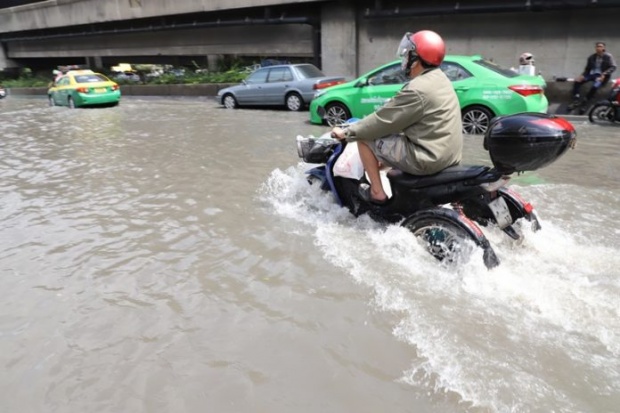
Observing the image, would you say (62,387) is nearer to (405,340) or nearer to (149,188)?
(405,340)

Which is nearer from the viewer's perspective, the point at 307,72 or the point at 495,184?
the point at 495,184

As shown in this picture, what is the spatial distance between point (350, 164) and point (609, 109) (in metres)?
8.90

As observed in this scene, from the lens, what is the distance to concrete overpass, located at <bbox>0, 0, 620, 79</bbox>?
1505 cm

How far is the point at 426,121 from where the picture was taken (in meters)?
3.89

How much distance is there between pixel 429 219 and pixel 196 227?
242cm

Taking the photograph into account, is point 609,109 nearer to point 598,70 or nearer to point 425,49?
point 598,70

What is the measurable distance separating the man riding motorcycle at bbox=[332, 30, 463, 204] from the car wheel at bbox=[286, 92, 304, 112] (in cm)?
1124

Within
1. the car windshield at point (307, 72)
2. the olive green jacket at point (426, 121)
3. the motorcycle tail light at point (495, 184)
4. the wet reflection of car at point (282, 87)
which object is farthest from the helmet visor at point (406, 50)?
the car windshield at point (307, 72)

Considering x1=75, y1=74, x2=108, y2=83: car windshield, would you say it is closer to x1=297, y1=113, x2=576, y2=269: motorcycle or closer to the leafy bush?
the leafy bush

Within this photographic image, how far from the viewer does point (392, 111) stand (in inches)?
154

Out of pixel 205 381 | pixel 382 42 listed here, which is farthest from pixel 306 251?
pixel 382 42

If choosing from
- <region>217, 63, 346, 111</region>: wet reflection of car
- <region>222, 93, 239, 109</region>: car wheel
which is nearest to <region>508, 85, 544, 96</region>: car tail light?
<region>217, 63, 346, 111</region>: wet reflection of car

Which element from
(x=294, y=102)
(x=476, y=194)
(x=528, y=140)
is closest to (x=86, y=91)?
(x=294, y=102)

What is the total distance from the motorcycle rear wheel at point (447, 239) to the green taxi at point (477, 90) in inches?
192
